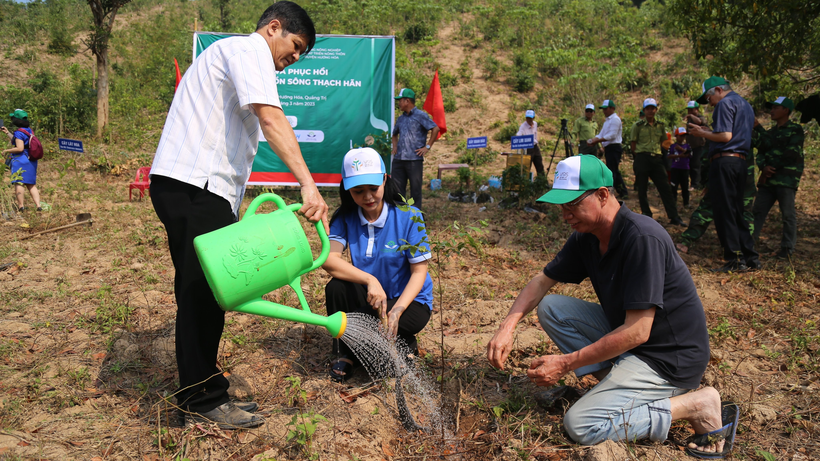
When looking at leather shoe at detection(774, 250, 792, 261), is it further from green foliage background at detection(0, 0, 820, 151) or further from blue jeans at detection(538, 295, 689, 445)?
green foliage background at detection(0, 0, 820, 151)

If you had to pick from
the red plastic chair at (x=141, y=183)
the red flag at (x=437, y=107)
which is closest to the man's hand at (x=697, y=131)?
the red flag at (x=437, y=107)

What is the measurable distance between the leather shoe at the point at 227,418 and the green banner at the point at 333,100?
6.21 m

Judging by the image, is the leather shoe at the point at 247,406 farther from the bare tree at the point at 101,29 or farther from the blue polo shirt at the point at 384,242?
the bare tree at the point at 101,29

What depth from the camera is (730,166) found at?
4.75 meters

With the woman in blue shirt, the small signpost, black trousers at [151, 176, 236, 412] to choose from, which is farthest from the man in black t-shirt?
the woman in blue shirt

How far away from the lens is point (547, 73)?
16125 millimetres

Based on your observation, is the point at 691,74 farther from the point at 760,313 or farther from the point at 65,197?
the point at 65,197

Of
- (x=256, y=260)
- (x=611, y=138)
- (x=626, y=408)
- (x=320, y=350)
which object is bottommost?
(x=320, y=350)

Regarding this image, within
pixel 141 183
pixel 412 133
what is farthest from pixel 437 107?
pixel 141 183

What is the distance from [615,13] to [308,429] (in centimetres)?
2082

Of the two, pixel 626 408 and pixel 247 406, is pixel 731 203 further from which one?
pixel 247 406

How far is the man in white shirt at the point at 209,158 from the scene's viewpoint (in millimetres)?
2012

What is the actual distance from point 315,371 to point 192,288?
1.11 m

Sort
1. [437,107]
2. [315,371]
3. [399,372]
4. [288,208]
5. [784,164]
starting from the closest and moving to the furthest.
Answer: [288,208], [399,372], [315,371], [784,164], [437,107]
